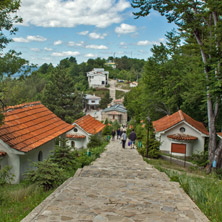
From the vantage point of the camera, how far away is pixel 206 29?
618 inches

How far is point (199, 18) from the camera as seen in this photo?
603 inches

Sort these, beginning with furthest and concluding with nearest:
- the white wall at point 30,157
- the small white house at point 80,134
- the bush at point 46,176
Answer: the small white house at point 80,134 < the white wall at point 30,157 < the bush at point 46,176

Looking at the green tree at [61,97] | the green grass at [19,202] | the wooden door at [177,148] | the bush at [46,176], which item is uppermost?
the green tree at [61,97]

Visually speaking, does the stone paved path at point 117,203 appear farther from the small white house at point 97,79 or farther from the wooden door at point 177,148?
the small white house at point 97,79

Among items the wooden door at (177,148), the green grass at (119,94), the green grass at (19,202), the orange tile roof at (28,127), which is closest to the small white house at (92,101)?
the green grass at (119,94)

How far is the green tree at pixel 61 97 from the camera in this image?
50.0 m

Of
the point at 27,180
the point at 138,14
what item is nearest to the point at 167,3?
the point at 138,14

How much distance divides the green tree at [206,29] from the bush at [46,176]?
9.83m

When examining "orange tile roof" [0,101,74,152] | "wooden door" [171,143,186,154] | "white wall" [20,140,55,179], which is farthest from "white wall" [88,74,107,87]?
"white wall" [20,140,55,179]

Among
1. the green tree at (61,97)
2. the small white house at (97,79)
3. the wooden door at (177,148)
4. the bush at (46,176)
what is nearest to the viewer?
the bush at (46,176)

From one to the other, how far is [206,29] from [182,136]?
11556mm

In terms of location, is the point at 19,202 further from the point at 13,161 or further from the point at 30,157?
the point at 30,157

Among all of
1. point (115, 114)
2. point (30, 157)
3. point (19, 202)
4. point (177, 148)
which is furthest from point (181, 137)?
point (115, 114)

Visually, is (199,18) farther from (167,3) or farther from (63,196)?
(63,196)
